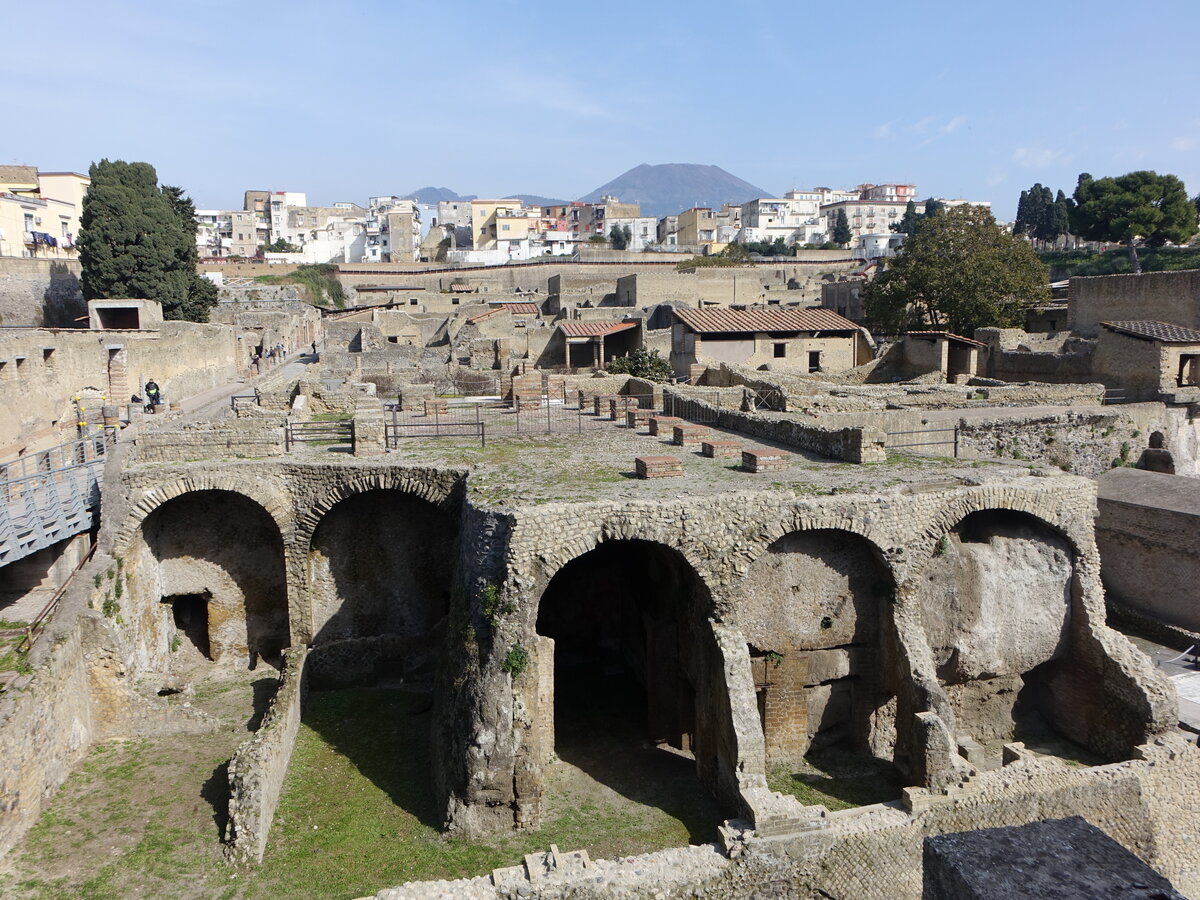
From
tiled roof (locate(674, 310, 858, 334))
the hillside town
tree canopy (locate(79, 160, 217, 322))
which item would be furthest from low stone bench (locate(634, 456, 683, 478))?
tree canopy (locate(79, 160, 217, 322))

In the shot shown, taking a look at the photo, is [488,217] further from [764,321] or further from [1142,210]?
[764,321]

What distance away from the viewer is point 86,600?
1419 cm

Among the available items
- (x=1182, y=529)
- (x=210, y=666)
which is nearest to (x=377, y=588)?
(x=210, y=666)

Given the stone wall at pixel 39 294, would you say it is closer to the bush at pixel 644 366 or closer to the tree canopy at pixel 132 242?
the tree canopy at pixel 132 242

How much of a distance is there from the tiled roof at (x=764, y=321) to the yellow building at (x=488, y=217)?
5802cm

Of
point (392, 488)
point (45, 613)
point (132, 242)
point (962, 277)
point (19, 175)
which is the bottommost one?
point (45, 613)

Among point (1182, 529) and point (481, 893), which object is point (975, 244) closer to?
point (1182, 529)

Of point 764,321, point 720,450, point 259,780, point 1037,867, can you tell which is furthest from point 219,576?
point 764,321

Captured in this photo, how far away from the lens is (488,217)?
108062mm

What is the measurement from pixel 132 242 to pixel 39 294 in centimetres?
705

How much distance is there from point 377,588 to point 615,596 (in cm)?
500

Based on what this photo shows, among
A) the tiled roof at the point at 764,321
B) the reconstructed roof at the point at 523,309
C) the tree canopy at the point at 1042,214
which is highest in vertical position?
the tree canopy at the point at 1042,214

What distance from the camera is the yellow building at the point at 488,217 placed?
3753 inches

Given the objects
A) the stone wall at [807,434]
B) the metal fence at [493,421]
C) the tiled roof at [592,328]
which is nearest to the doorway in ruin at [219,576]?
the metal fence at [493,421]
